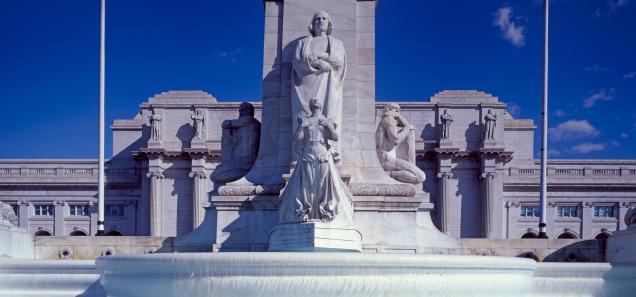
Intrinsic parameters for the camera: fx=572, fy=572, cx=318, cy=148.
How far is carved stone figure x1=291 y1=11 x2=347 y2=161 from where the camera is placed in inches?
469

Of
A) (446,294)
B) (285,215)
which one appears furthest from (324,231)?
(446,294)

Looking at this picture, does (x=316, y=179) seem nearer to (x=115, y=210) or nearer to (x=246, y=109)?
(x=246, y=109)

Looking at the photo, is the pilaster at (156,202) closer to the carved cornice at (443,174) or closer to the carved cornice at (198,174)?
the carved cornice at (198,174)

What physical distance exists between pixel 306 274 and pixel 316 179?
3.60m

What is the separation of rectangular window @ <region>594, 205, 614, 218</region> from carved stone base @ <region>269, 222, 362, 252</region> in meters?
51.1

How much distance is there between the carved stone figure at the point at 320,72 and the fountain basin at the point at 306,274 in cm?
497

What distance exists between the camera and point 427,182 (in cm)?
5675

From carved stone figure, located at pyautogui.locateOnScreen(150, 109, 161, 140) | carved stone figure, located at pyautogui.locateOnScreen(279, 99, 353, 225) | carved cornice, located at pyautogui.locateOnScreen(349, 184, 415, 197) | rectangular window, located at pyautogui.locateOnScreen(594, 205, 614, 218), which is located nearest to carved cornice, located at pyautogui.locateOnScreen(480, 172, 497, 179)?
rectangular window, located at pyautogui.locateOnScreen(594, 205, 614, 218)

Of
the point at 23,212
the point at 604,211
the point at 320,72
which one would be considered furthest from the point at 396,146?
the point at 23,212

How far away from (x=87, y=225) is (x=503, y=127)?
42.6m

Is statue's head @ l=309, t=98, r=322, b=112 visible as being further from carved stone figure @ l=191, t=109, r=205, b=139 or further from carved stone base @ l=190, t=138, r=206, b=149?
carved stone figure @ l=191, t=109, r=205, b=139

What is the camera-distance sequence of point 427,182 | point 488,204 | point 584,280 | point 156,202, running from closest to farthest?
1. point 584,280
2. point 488,204
3. point 156,202
4. point 427,182

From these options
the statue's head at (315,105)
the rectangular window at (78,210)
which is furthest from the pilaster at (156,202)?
the statue's head at (315,105)

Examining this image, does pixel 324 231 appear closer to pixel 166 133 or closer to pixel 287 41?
pixel 287 41
